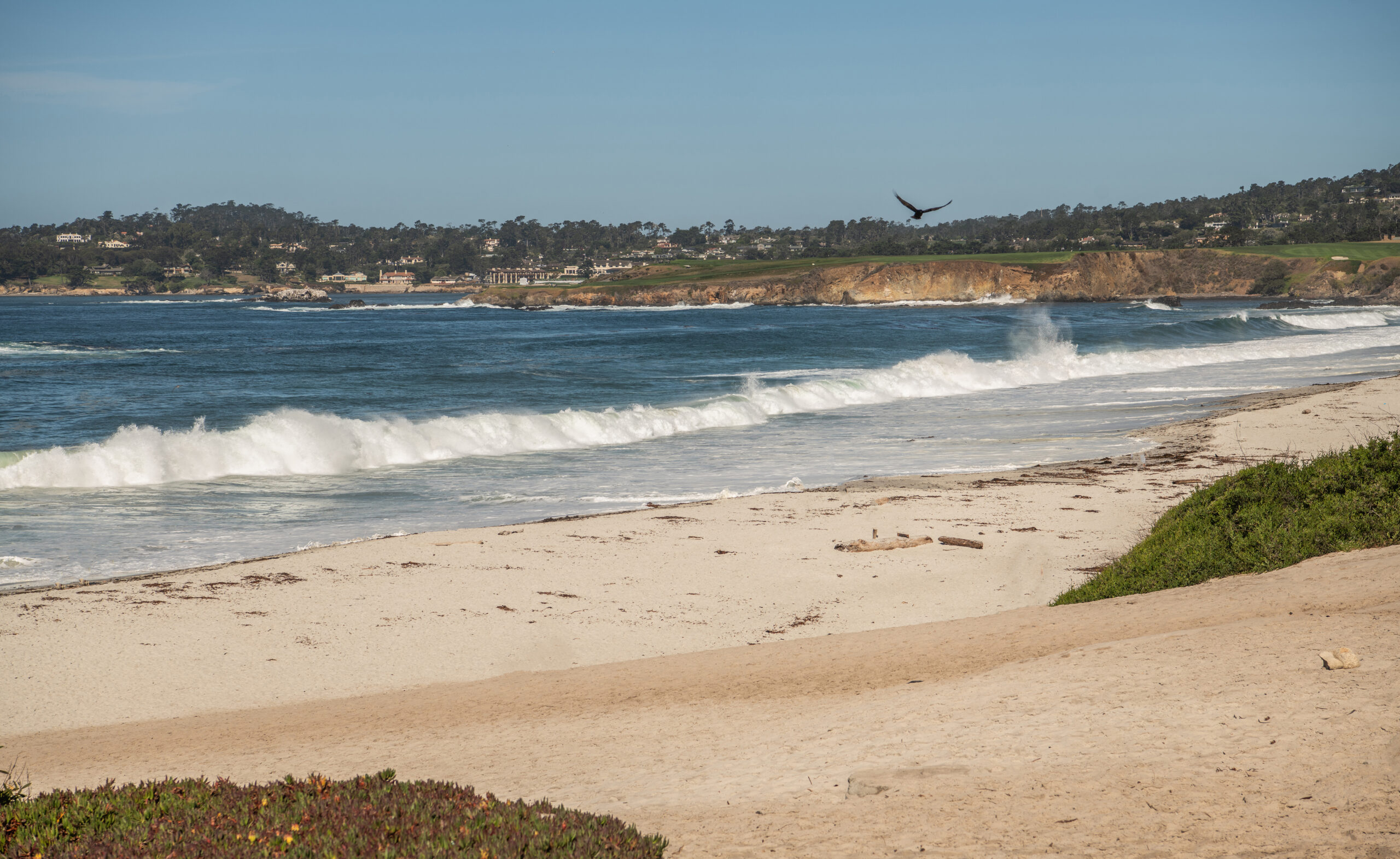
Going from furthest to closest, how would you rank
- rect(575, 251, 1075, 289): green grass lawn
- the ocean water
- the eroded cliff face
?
rect(575, 251, 1075, 289): green grass lawn
the eroded cliff face
the ocean water

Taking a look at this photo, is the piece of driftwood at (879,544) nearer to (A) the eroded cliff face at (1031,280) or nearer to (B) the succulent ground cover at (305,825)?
(B) the succulent ground cover at (305,825)

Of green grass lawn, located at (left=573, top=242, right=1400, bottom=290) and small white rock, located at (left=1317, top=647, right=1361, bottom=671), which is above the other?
green grass lawn, located at (left=573, top=242, right=1400, bottom=290)

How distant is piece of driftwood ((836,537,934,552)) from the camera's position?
1212 centimetres

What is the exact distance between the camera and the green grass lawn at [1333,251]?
10862 centimetres

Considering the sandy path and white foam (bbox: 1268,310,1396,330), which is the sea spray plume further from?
the sandy path

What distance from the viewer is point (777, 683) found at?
7.57m

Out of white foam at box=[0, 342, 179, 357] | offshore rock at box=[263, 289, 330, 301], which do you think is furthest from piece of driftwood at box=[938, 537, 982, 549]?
offshore rock at box=[263, 289, 330, 301]

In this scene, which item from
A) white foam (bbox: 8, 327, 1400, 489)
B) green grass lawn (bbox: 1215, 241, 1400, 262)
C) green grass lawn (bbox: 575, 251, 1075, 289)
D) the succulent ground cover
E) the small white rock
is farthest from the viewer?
green grass lawn (bbox: 575, 251, 1075, 289)

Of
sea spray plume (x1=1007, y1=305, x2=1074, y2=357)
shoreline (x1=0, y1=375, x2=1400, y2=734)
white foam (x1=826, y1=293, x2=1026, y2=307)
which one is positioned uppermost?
white foam (x1=826, y1=293, x2=1026, y2=307)

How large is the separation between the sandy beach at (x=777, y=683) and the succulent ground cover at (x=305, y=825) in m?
0.74

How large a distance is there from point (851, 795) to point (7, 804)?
4009 mm

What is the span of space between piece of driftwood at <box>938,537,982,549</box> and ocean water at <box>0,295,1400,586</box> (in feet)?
16.3

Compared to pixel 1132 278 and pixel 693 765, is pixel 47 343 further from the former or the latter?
pixel 1132 278

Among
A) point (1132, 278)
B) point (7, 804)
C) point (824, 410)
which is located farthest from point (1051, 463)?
point (1132, 278)
